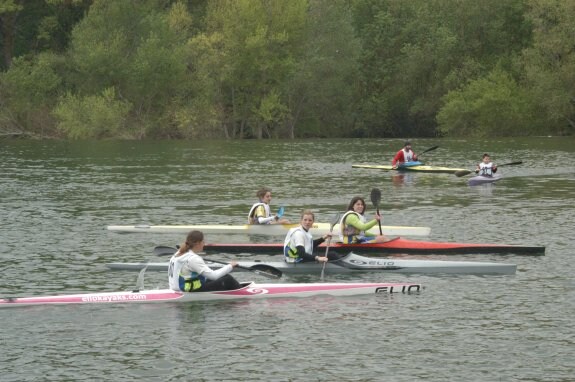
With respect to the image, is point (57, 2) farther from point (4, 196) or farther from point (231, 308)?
point (231, 308)

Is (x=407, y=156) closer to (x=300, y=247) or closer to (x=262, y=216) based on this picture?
(x=262, y=216)

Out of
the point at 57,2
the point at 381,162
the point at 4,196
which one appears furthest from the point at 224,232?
the point at 57,2

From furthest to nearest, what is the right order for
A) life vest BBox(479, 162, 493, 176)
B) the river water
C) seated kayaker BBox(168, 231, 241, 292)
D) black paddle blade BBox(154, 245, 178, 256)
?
life vest BBox(479, 162, 493, 176)
black paddle blade BBox(154, 245, 178, 256)
seated kayaker BBox(168, 231, 241, 292)
the river water

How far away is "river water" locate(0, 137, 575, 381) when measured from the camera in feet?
50.2

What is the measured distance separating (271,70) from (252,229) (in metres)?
69.9

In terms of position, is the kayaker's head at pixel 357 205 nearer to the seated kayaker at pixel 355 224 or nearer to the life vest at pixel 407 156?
the seated kayaker at pixel 355 224

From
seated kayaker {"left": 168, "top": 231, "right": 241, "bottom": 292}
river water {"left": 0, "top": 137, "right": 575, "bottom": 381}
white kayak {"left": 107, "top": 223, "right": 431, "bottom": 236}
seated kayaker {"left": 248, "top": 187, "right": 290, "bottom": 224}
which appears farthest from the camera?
seated kayaker {"left": 248, "top": 187, "right": 290, "bottom": 224}

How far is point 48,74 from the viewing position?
97.8 metres

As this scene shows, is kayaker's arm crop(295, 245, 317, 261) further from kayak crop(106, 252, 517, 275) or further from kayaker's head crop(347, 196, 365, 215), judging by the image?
kayaker's head crop(347, 196, 365, 215)

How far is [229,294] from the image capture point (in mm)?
19234

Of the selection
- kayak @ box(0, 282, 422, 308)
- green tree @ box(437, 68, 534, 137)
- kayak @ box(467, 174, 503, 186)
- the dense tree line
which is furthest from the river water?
green tree @ box(437, 68, 534, 137)

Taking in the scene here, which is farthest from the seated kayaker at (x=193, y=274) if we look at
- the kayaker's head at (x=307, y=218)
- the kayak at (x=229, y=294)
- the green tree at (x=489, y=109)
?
the green tree at (x=489, y=109)

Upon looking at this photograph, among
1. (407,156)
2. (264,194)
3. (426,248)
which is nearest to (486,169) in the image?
(407,156)

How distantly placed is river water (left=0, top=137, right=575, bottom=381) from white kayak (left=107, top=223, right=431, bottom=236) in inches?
12.2
